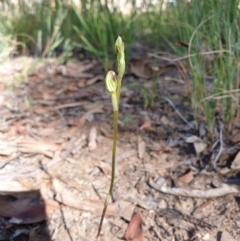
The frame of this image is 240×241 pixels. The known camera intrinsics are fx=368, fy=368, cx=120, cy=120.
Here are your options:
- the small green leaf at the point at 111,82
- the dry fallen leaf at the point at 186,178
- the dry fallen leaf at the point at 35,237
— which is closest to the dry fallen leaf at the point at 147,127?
the dry fallen leaf at the point at 186,178

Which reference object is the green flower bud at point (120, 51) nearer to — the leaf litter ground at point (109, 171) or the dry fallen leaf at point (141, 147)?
the leaf litter ground at point (109, 171)

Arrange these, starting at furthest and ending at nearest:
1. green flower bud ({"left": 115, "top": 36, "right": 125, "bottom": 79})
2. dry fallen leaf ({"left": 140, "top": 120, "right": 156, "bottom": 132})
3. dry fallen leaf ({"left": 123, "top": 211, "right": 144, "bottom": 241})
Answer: dry fallen leaf ({"left": 140, "top": 120, "right": 156, "bottom": 132}) < dry fallen leaf ({"left": 123, "top": 211, "right": 144, "bottom": 241}) < green flower bud ({"left": 115, "top": 36, "right": 125, "bottom": 79})

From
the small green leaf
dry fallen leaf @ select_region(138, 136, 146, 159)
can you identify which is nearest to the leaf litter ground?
dry fallen leaf @ select_region(138, 136, 146, 159)

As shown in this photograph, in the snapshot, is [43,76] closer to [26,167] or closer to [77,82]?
[77,82]

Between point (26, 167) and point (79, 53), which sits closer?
point (26, 167)

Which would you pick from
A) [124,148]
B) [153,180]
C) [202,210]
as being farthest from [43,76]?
[202,210]

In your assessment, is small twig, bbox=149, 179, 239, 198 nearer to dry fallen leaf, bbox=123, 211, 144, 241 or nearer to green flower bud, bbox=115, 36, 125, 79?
dry fallen leaf, bbox=123, 211, 144, 241

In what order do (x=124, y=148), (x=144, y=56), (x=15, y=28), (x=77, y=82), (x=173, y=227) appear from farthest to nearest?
(x=15, y=28) → (x=144, y=56) → (x=77, y=82) → (x=124, y=148) → (x=173, y=227)

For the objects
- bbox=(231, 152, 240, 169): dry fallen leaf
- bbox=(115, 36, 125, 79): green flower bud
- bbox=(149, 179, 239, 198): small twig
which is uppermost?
bbox=(115, 36, 125, 79): green flower bud
